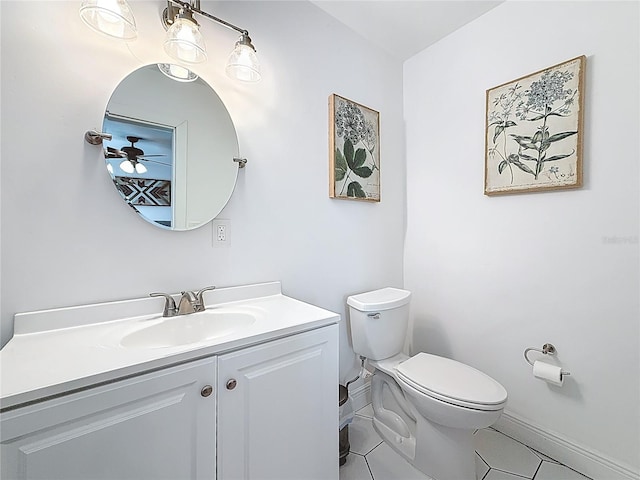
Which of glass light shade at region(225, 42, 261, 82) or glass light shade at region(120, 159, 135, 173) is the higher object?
glass light shade at region(225, 42, 261, 82)

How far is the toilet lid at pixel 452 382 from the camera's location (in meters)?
1.14

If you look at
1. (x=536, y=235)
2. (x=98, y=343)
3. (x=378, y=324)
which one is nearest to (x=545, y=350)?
(x=536, y=235)

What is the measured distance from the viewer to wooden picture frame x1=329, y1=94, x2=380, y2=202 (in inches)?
64.2

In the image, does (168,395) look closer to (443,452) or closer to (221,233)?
(221,233)

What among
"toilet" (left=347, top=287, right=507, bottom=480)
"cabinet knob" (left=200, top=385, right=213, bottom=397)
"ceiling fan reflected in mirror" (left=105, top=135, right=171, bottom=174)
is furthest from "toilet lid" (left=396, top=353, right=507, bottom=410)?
"ceiling fan reflected in mirror" (left=105, top=135, right=171, bottom=174)

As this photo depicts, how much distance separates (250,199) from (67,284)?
2.42 feet

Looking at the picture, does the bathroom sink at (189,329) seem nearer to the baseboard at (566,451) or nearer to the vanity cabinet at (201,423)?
the vanity cabinet at (201,423)

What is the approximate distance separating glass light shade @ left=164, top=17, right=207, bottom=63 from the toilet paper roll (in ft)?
6.71

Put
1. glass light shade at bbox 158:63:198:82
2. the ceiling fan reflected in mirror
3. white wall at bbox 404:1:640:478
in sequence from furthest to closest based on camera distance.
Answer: white wall at bbox 404:1:640:478 < glass light shade at bbox 158:63:198:82 < the ceiling fan reflected in mirror

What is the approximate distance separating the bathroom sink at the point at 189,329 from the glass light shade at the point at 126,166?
0.56m

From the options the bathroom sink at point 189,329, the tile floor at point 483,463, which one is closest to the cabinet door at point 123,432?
the bathroom sink at point 189,329

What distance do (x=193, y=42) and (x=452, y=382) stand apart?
1753 mm

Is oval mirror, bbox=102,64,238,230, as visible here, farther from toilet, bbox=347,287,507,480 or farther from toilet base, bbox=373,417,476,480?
toilet base, bbox=373,417,476,480

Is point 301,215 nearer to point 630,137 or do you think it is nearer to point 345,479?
point 345,479
